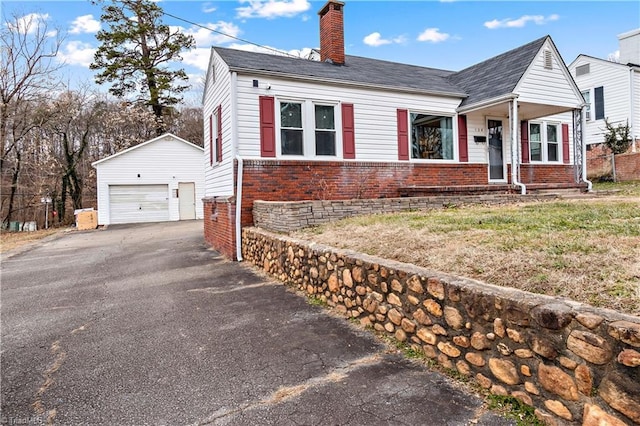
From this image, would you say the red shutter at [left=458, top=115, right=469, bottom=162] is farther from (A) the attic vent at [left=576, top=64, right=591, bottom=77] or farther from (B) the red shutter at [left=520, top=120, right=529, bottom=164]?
(A) the attic vent at [left=576, top=64, right=591, bottom=77]

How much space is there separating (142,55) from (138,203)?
10941 millimetres

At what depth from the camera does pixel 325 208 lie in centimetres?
693

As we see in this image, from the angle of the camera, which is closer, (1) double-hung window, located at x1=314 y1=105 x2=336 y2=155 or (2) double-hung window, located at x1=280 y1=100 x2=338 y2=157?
(2) double-hung window, located at x1=280 y1=100 x2=338 y2=157

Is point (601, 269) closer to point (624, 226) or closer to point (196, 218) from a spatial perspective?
point (624, 226)

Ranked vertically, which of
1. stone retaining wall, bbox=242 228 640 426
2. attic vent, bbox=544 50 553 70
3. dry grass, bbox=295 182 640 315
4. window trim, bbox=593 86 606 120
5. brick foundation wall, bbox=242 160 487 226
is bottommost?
stone retaining wall, bbox=242 228 640 426

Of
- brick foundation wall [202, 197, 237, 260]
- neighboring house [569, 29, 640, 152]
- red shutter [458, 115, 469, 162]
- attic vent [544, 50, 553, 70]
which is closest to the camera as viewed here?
brick foundation wall [202, 197, 237, 260]

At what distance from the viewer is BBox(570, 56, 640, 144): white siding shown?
59.8ft

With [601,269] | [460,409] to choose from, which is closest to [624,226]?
[601,269]

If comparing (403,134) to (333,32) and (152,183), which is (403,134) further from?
(152,183)

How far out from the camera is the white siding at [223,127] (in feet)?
27.6

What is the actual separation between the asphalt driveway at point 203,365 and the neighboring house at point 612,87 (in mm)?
20563

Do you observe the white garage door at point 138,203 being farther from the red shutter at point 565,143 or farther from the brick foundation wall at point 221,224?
the red shutter at point 565,143

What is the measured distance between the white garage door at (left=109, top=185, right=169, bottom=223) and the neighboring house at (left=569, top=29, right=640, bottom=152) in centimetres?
2290

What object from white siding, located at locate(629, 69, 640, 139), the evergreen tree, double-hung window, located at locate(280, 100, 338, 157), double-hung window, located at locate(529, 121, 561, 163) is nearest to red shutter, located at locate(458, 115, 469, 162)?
double-hung window, located at locate(529, 121, 561, 163)
